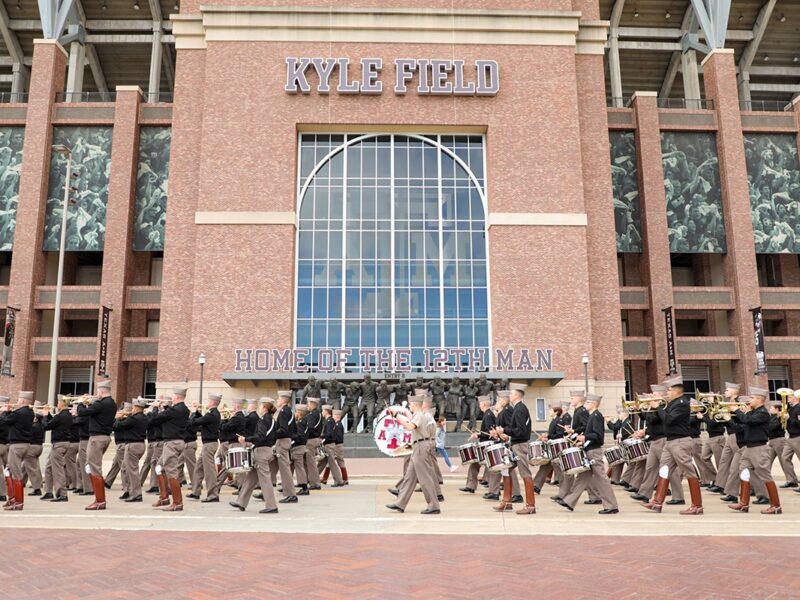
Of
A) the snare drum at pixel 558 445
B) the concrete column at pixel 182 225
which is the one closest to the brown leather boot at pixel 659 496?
the snare drum at pixel 558 445

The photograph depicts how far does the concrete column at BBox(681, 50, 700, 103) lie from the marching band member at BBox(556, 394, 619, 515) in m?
35.2

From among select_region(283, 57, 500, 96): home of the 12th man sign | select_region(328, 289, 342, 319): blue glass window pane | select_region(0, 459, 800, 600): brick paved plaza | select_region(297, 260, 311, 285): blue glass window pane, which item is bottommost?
select_region(0, 459, 800, 600): brick paved plaza

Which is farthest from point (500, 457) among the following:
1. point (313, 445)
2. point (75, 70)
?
point (75, 70)

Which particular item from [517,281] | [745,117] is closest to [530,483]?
[517,281]

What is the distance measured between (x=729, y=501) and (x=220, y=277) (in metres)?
24.6

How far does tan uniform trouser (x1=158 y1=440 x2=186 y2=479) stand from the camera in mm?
12148

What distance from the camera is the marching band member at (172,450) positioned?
11922 millimetres

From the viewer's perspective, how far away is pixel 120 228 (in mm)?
36688

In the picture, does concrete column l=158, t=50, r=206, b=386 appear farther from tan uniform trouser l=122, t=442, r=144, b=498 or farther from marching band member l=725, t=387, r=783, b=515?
marching band member l=725, t=387, r=783, b=515

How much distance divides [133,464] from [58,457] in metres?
1.75

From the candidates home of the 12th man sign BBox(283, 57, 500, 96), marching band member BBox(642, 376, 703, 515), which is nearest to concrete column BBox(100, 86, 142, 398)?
home of the 12th man sign BBox(283, 57, 500, 96)

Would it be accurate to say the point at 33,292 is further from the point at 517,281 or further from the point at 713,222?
the point at 713,222

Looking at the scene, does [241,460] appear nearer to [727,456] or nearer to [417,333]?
[727,456]

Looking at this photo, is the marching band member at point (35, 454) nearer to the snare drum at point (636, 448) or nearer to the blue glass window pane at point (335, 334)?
the snare drum at point (636, 448)
